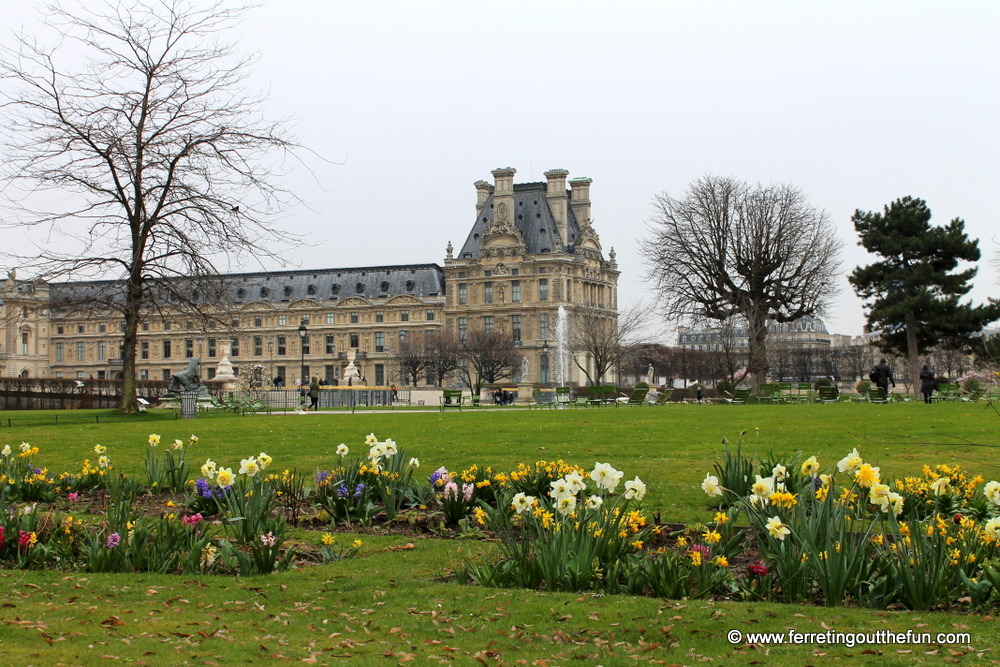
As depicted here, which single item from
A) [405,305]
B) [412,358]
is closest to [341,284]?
[405,305]

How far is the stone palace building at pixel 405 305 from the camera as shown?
292ft

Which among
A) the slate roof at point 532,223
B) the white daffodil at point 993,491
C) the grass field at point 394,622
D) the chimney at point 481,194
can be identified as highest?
the chimney at point 481,194

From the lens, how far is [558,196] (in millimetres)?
90750

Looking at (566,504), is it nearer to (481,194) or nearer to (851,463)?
(851,463)

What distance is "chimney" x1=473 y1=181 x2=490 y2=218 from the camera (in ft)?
307

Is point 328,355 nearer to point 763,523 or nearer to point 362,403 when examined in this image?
point 362,403

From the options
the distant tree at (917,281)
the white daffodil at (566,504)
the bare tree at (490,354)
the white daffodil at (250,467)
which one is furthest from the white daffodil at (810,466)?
the bare tree at (490,354)

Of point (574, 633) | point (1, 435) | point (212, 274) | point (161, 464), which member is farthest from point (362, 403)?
point (574, 633)

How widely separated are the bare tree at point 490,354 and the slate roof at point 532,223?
9712mm

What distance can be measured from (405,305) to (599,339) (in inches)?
1234

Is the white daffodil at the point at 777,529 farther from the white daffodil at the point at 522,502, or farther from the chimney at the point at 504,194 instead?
the chimney at the point at 504,194

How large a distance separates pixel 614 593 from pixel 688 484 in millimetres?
4846

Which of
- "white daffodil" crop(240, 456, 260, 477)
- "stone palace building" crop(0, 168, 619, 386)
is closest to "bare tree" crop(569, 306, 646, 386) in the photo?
"stone palace building" crop(0, 168, 619, 386)

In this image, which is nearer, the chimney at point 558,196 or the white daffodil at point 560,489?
the white daffodil at point 560,489
